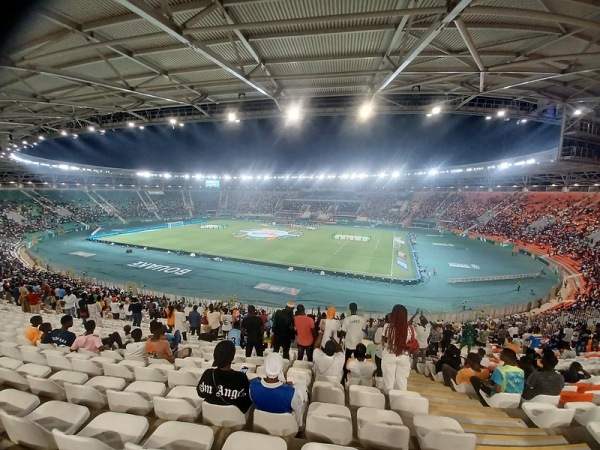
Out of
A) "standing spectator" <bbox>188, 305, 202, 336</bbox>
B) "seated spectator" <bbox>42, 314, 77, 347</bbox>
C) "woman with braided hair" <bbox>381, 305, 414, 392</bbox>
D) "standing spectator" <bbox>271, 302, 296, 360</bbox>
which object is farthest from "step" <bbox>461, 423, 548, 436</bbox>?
"standing spectator" <bbox>188, 305, 202, 336</bbox>

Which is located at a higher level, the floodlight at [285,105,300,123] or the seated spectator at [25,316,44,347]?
the floodlight at [285,105,300,123]

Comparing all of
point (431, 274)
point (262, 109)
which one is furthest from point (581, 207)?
point (262, 109)

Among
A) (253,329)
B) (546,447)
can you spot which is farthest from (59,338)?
(546,447)

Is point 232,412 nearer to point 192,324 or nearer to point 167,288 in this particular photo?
point 192,324

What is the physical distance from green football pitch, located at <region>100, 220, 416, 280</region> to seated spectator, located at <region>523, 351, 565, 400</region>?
67.9ft

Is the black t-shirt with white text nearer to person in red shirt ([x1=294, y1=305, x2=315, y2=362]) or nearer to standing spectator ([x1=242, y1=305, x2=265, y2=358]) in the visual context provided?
person in red shirt ([x1=294, y1=305, x2=315, y2=362])

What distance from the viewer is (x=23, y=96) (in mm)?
13125

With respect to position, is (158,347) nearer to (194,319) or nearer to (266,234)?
(194,319)

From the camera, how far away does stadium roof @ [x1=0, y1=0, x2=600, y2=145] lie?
7488 millimetres

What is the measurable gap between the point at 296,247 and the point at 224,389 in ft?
107

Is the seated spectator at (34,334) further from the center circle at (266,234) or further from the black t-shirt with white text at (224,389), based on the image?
the center circle at (266,234)

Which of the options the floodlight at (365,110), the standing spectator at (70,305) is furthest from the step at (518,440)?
the standing spectator at (70,305)

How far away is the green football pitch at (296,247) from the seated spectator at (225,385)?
75.3 ft

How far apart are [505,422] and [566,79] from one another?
15133mm
